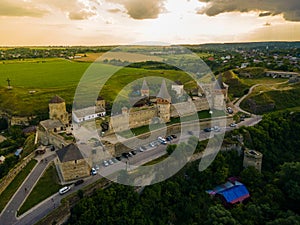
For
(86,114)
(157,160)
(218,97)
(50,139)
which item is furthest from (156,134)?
(218,97)

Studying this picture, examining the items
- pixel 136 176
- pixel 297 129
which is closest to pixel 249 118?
pixel 297 129

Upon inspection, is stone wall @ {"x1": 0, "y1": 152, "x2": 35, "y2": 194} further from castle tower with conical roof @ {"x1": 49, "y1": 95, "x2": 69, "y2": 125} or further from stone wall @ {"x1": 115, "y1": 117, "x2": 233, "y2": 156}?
stone wall @ {"x1": 115, "y1": 117, "x2": 233, "y2": 156}

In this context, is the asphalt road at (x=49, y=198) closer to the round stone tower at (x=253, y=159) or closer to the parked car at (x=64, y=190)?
the parked car at (x=64, y=190)

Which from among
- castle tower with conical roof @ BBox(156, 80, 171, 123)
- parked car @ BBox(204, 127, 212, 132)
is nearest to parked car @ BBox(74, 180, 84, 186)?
castle tower with conical roof @ BBox(156, 80, 171, 123)

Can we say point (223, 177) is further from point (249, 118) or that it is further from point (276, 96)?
point (276, 96)

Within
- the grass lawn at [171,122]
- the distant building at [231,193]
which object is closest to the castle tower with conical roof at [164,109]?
the grass lawn at [171,122]

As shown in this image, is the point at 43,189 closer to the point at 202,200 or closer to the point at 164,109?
the point at 202,200
